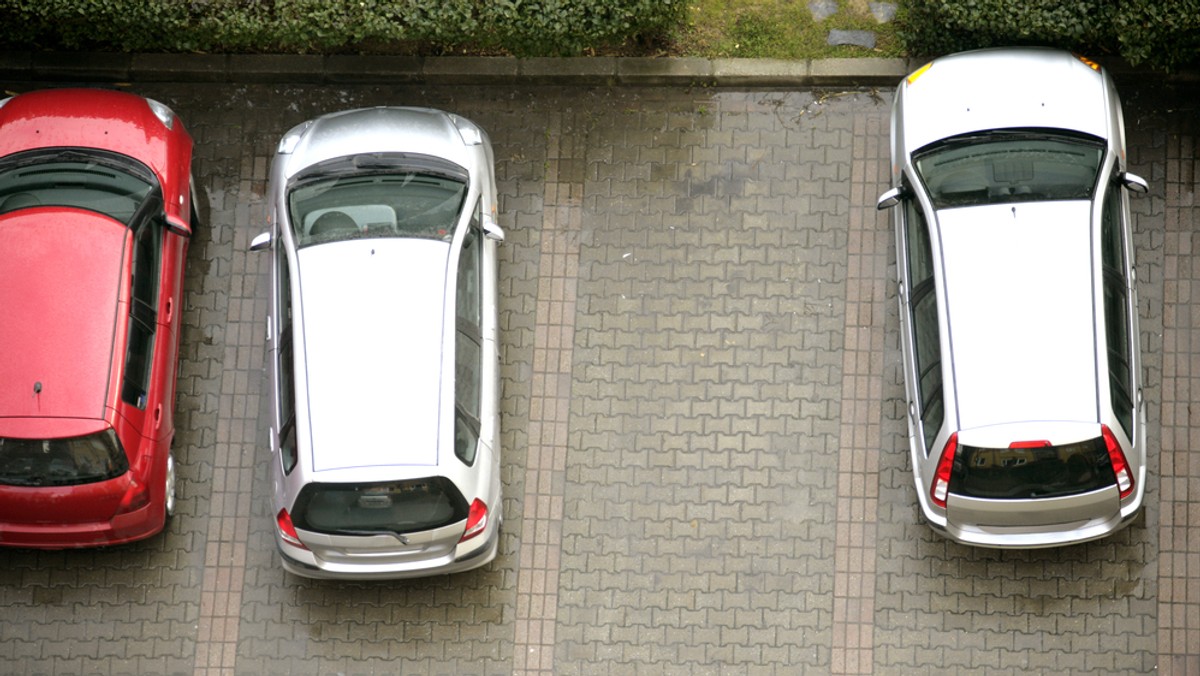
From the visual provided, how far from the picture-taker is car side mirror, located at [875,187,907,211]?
39.7 feet

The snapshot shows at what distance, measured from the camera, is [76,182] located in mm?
12195

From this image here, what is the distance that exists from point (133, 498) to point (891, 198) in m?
6.41

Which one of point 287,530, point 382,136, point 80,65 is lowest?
point 287,530

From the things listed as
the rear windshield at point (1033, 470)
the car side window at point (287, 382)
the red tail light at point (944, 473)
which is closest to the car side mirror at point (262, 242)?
the car side window at point (287, 382)

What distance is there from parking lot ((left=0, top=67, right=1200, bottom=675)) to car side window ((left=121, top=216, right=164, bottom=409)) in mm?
712

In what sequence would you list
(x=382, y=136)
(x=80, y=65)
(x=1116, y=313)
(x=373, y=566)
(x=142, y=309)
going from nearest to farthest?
(x=1116, y=313) < (x=373, y=566) < (x=142, y=309) < (x=382, y=136) < (x=80, y=65)

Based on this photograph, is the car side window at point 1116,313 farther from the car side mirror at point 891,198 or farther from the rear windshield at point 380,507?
the rear windshield at point 380,507

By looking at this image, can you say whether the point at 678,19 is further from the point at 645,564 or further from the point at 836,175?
the point at 645,564

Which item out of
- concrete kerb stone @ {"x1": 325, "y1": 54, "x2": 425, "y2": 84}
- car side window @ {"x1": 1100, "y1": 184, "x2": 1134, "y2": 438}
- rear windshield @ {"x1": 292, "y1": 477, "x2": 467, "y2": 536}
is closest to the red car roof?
concrete kerb stone @ {"x1": 325, "y1": 54, "x2": 425, "y2": 84}

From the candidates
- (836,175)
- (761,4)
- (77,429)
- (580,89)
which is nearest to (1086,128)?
(836,175)

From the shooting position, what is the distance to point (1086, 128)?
464 inches

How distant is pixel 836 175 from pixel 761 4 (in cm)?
174

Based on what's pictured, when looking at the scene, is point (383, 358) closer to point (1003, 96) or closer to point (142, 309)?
point (142, 309)

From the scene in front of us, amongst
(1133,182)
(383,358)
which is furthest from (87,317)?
(1133,182)
